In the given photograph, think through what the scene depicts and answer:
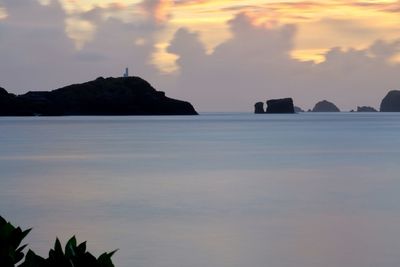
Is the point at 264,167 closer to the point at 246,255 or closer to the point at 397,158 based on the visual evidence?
the point at 397,158

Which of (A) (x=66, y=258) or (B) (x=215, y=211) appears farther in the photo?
(B) (x=215, y=211)

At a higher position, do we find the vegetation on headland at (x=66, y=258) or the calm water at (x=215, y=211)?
the vegetation on headland at (x=66, y=258)

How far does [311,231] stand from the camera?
27719 mm

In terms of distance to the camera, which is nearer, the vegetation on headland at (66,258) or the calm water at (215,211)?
the vegetation on headland at (66,258)

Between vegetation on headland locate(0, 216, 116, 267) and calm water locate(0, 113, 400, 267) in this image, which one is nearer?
vegetation on headland locate(0, 216, 116, 267)

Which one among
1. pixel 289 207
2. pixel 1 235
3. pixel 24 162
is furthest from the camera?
pixel 24 162

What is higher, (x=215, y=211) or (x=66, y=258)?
(x=66, y=258)

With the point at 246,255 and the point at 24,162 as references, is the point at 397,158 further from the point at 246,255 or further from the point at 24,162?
the point at 246,255

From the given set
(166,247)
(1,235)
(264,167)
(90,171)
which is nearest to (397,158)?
(264,167)

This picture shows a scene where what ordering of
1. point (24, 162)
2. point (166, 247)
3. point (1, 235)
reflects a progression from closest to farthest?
point (1, 235), point (166, 247), point (24, 162)

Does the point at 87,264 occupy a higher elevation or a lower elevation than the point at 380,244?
higher

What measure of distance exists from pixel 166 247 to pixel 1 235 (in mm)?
18737

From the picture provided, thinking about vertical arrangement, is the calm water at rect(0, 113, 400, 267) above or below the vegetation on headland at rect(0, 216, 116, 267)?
below

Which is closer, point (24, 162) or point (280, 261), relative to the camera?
point (280, 261)
